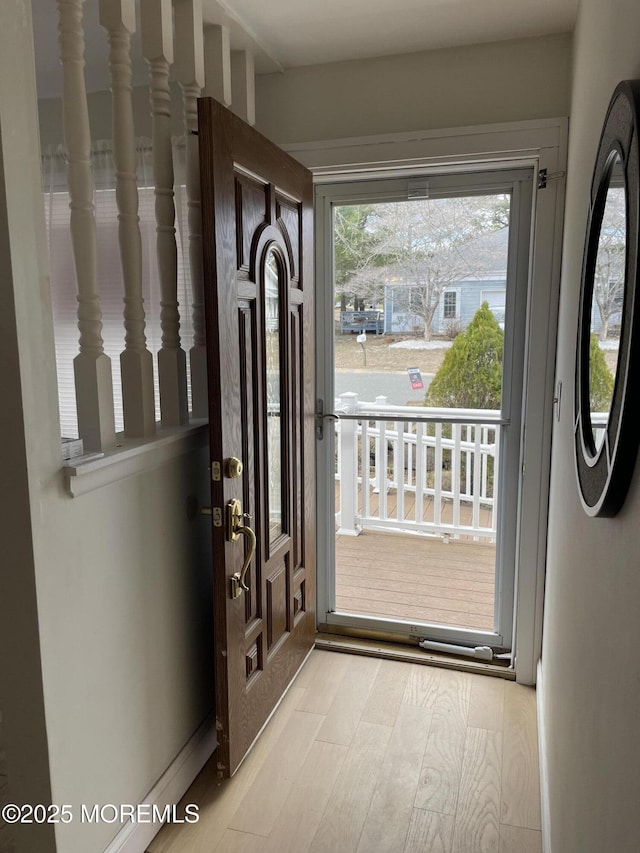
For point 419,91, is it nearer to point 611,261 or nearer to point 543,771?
point 611,261

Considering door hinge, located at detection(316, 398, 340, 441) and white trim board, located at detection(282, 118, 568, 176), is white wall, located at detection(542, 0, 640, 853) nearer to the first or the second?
white trim board, located at detection(282, 118, 568, 176)

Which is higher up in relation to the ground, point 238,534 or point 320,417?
point 320,417

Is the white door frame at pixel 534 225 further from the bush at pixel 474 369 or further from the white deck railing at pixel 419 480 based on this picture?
the white deck railing at pixel 419 480

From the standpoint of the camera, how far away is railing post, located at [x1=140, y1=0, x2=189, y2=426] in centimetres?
171

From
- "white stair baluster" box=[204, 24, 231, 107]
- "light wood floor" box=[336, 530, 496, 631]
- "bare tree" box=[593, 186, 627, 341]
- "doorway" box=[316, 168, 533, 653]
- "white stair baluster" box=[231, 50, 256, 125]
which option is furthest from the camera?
"light wood floor" box=[336, 530, 496, 631]

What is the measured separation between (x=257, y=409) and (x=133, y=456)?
52 cm

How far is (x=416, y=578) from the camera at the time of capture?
10.7 feet

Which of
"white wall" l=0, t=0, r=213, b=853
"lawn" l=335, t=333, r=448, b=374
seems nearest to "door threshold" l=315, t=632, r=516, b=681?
"white wall" l=0, t=0, r=213, b=853

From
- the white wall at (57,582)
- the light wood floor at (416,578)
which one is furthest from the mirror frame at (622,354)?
the light wood floor at (416,578)

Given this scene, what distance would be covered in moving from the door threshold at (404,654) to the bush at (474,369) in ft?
3.54

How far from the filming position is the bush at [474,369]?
2.51m

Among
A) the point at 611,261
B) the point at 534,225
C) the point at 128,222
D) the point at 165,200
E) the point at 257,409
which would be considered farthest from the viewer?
the point at 534,225

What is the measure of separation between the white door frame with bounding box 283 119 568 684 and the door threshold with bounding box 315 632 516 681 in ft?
0.36

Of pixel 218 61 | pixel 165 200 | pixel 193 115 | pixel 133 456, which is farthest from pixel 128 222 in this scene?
pixel 218 61
